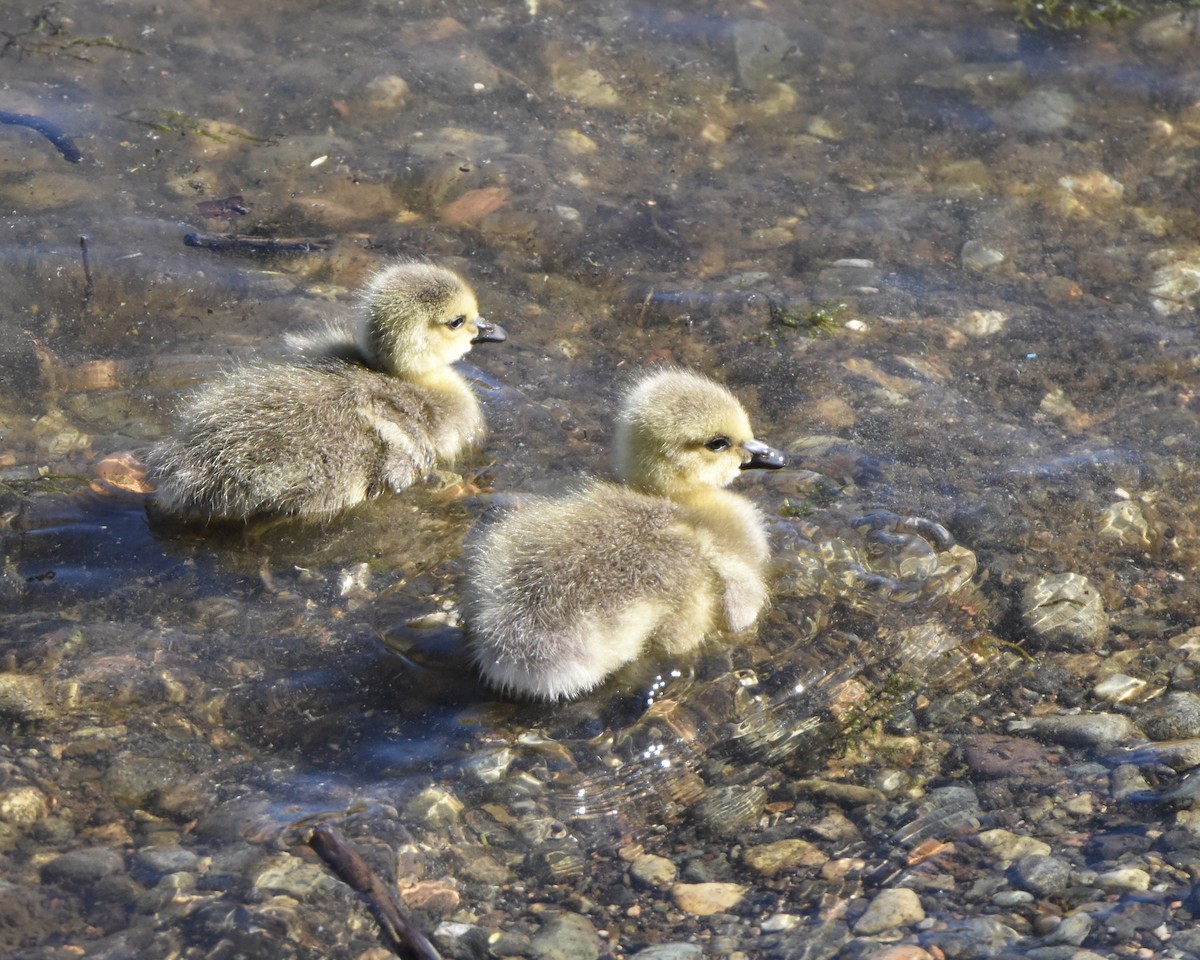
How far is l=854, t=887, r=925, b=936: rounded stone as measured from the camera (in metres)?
3.40

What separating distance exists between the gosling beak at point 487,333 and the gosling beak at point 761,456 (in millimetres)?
1333

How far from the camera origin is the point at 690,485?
477cm

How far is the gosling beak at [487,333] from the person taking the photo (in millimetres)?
5602

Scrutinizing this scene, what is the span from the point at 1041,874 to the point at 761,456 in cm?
180

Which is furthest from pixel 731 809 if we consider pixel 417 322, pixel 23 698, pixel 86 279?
pixel 86 279

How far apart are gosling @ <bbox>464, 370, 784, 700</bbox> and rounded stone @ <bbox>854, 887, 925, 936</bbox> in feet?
3.48

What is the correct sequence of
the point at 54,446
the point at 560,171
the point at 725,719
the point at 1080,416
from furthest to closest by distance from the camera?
1. the point at 560,171
2. the point at 1080,416
3. the point at 54,446
4. the point at 725,719

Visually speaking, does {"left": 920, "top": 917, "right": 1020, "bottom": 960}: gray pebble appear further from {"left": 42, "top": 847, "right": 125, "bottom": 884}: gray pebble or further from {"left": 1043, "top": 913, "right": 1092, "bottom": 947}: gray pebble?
{"left": 42, "top": 847, "right": 125, "bottom": 884}: gray pebble

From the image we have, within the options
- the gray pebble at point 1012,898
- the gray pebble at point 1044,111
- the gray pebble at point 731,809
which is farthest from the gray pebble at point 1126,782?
the gray pebble at point 1044,111

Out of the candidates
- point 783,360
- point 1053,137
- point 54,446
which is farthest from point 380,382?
point 1053,137

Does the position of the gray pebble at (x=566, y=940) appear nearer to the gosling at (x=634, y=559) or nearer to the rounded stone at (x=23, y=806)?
the gosling at (x=634, y=559)

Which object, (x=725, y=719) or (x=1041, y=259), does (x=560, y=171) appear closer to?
(x=1041, y=259)

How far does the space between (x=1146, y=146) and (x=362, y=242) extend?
13.5 feet

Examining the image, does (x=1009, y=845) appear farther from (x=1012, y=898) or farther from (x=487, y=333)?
(x=487, y=333)
